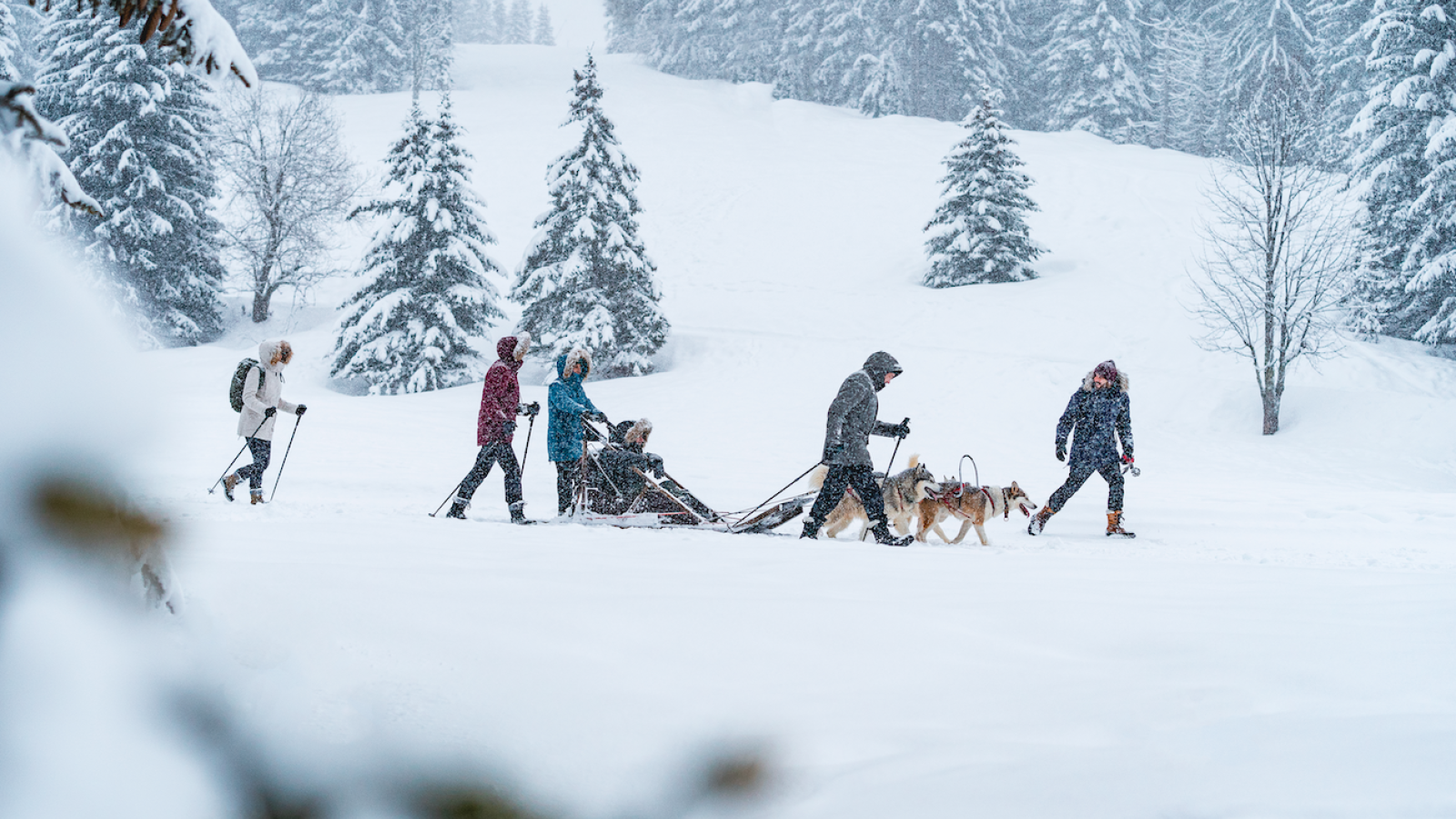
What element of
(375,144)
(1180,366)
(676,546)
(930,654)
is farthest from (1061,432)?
(375,144)

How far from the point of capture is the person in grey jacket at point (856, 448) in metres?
6.68

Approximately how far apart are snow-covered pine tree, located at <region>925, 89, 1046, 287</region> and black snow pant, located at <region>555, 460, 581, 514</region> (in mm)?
17409

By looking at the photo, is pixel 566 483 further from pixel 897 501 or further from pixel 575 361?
pixel 897 501

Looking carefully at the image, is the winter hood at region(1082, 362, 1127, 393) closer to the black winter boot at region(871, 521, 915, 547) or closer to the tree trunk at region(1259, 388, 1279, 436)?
the black winter boot at region(871, 521, 915, 547)

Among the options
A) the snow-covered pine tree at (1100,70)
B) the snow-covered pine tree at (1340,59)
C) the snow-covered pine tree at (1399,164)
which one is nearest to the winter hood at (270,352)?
the snow-covered pine tree at (1399,164)

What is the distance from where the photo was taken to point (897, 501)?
25.0 feet

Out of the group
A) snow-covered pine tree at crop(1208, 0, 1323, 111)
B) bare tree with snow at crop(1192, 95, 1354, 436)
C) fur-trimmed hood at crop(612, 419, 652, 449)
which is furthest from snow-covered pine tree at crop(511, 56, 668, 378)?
snow-covered pine tree at crop(1208, 0, 1323, 111)

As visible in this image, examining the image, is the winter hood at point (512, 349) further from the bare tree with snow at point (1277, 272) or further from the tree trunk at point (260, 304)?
the tree trunk at point (260, 304)

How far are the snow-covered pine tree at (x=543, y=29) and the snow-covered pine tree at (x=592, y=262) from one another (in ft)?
298

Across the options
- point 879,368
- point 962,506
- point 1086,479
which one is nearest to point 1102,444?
point 1086,479

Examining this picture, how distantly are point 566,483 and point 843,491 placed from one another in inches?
97.6

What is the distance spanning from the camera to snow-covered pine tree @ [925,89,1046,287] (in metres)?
22.5

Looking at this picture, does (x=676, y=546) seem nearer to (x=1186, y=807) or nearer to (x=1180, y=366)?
(x=1186, y=807)

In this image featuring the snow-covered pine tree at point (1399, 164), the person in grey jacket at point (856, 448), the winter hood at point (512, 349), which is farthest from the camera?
the snow-covered pine tree at point (1399, 164)
